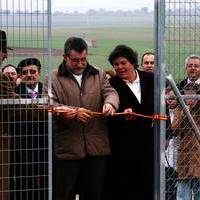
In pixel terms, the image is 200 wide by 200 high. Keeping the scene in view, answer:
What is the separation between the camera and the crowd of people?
563 cm

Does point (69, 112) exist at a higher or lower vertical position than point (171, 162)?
higher

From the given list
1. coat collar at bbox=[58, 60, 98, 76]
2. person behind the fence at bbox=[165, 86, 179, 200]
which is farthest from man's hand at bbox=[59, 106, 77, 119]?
person behind the fence at bbox=[165, 86, 179, 200]

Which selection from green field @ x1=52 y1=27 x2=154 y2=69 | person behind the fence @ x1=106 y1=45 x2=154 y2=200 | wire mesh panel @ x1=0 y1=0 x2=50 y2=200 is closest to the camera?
wire mesh panel @ x1=0 y1=0 x2=50 y2=200

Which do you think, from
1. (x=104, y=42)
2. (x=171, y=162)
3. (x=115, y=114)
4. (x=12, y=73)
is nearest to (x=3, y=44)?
(x=12, y=73)

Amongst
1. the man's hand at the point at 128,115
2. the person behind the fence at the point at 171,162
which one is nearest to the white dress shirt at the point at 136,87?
the man's hand at the point at 128,115

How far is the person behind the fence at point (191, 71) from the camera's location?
6070 mm

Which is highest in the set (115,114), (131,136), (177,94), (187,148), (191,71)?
(191,71)

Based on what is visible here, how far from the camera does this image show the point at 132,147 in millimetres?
6078

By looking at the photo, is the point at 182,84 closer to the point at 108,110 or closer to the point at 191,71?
the point at 191,71

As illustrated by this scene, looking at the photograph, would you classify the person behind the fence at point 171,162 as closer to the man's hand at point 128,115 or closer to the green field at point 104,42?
the man's hand at point 128,115

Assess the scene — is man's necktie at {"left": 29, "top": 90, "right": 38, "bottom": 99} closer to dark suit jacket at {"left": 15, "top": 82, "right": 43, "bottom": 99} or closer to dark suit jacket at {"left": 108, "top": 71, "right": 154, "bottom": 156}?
dark suit jacket at {"left": 15, "top": 82, "right": 43, "bottom": 99}

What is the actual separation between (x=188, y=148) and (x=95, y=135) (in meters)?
1.02

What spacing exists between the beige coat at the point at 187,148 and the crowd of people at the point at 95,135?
0.4 inches

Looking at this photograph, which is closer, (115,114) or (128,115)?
(115,114)
